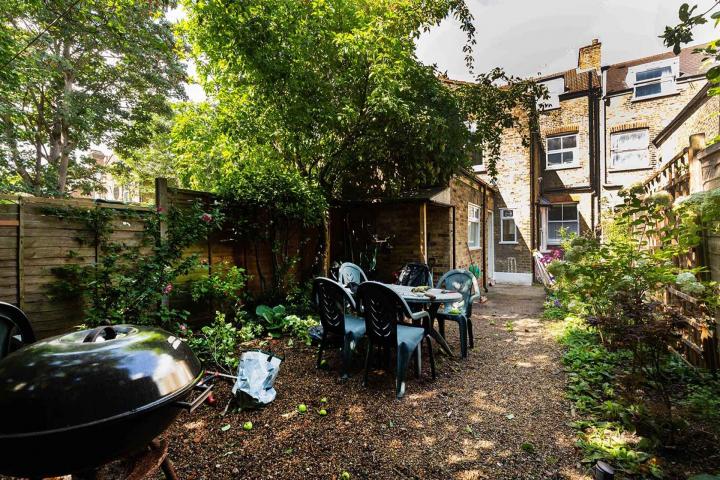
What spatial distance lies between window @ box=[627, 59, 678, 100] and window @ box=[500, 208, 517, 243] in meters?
7.39

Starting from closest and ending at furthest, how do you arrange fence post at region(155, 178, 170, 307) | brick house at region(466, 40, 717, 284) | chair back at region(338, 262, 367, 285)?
fence post at region(155, 178, 170, 307)
chair back at region(338, 262, 367, 285)
brick house at region(466, 40, 717, 284)

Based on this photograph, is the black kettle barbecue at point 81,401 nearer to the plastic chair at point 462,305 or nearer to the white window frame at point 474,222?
the plastic chair at point 462,305

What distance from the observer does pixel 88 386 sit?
125cm

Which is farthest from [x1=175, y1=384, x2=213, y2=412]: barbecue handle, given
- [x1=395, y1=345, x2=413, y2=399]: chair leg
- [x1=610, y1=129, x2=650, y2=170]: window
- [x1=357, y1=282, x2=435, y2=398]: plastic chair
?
[x1=610, y1=129, x2=650, y2=170]: window

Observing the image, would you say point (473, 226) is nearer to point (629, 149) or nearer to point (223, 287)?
point (223, 287)

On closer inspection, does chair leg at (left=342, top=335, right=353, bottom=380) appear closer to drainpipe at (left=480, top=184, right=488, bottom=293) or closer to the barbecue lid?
the barbecue lid

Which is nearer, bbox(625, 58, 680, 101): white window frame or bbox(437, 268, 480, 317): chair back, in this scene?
bbox(437, 268, 480, 317): chair back

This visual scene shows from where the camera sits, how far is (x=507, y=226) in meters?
13.0

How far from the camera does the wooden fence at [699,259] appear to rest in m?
3.02

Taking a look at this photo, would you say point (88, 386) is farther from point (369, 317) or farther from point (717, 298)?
point (717, 298)

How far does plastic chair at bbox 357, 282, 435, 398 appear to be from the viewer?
3398 mm

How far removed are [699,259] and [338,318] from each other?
3.89 metres

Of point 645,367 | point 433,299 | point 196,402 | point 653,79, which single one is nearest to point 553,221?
point 653,79

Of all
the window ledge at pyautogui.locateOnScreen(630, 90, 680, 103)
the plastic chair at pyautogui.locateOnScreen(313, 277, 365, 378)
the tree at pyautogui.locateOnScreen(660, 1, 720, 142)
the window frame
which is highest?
the window ledge at pyautogui.locateOnScreen(630, 90, 680, 103)
